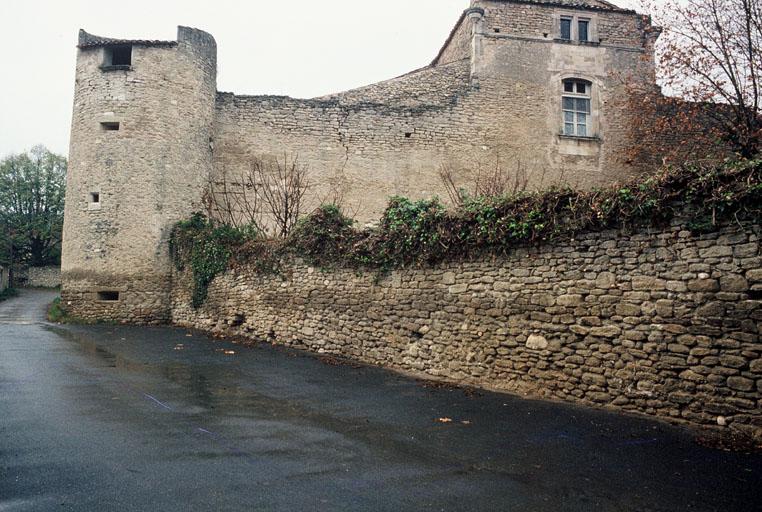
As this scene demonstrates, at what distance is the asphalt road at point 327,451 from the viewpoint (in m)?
4.11

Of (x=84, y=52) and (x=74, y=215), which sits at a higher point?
(x=84, y=52)

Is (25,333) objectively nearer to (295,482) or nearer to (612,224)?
(295,482)

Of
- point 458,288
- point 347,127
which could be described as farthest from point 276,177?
point 458,288

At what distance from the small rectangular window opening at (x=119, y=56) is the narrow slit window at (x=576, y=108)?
15.9 metres

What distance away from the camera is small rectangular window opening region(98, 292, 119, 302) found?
52.8 ft

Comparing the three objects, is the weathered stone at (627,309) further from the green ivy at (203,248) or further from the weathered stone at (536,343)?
the green ivy at (203,248)

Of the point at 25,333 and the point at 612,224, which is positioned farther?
the point at 25,333

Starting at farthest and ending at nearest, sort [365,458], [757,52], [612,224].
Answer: [757,52]
[612,224]
[365,458]

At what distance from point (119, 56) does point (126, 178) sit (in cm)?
454

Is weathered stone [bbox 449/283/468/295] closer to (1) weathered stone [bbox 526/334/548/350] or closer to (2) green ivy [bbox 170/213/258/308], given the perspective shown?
(1) weathered stone [bbox 526/334/548/350]

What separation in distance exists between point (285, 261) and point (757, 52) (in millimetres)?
12728

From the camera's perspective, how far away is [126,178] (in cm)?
1627

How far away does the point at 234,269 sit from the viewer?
14.0 meters

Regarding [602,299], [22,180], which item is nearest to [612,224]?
[602,299]
